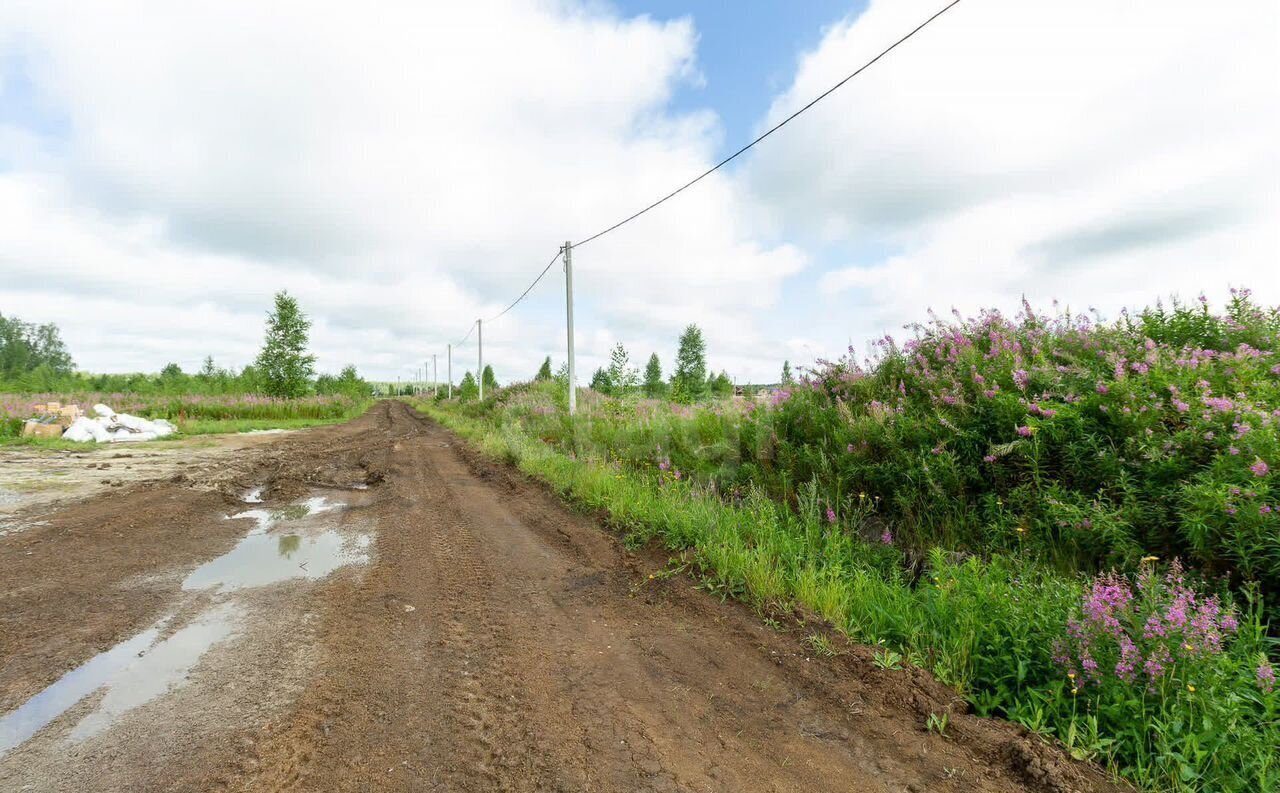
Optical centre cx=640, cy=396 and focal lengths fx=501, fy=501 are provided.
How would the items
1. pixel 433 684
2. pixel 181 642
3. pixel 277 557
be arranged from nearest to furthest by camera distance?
pixel 433 684 → pixel 181 642 → pixel 277 557

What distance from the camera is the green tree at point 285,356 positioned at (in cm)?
2880

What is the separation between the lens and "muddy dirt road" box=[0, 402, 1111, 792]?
204 cm

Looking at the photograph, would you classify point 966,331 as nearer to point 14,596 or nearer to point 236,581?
point 236,581

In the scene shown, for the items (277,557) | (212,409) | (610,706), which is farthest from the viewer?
(212,409)

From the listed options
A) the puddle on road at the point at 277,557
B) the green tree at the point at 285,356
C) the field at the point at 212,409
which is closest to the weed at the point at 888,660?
the puddle on road at the point at 277,557

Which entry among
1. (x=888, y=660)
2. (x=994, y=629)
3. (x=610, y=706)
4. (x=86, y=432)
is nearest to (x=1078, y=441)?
(x=994, y=629)

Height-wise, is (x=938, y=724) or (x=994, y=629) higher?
(x=994, y=629)

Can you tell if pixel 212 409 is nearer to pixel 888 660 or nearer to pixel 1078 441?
pixel 888 660

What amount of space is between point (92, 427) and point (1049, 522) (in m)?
21.6

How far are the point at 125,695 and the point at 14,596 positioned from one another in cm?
230

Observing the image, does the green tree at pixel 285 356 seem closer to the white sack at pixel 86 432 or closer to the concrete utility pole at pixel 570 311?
the white sack at pixel 86 432

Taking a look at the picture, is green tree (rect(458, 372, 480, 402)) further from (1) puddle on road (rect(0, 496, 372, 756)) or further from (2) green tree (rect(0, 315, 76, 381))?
(2) green tree (rect(0, 315, 76, 381))

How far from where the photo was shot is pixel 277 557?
4793mm

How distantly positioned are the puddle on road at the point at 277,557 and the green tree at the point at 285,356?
27830 millimetres
